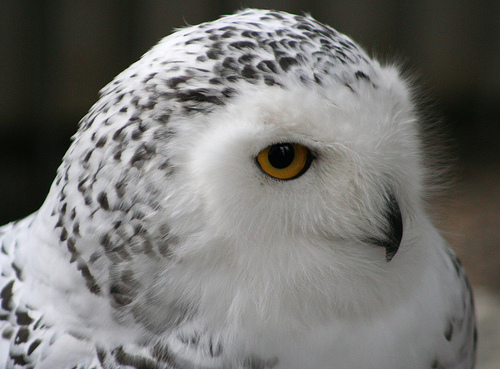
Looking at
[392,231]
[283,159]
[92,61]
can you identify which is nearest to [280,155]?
[283,159]

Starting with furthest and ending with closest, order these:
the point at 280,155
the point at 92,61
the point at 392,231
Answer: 1. the point at 92,61
2. the point at 392,231
3. the point at 280,155

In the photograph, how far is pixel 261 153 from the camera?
3.16ft

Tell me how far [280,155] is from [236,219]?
0.13 m

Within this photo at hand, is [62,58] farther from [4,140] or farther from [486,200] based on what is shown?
[486,200]

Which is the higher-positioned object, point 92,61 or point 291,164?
point 291,164

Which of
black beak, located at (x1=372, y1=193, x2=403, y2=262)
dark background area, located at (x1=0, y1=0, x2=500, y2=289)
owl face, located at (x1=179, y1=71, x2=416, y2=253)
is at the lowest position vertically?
dark background area, located at (x1=0, y1=0, x2=500, y2=289)

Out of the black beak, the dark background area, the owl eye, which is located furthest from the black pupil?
the dark background area

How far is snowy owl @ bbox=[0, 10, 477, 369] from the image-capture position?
0.98 meters

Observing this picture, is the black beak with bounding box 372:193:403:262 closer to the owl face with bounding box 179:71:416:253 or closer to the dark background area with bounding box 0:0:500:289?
the owl face with bounding box 179:71:416:253

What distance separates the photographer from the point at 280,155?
96cm

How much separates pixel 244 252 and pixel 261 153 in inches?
7.2

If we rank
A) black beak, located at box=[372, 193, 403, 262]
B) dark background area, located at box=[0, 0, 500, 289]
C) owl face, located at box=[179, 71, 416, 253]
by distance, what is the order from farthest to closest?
dark background area, located at box=[0, 0, 500, 289] < black beak, located at box=[372, 193, 403, 262] < owl face, located at box=[179, 71, 416, 253]

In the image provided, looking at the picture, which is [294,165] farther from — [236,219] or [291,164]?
[236,219]

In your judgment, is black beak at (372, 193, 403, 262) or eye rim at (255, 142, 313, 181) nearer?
eye rim at (255, 142, 313, 181)
